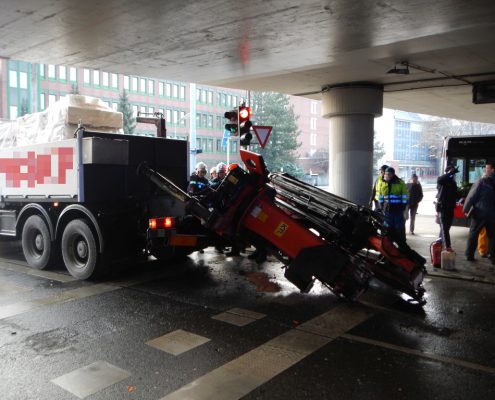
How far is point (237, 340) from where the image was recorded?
17.0 ft

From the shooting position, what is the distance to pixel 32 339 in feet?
17.1

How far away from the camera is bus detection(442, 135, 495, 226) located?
14.6m

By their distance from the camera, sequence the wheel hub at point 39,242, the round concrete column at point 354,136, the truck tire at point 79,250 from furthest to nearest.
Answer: the round concrete column at point 354,136 → the wheel hub at point 39,242 → the truck tire at point 79,250

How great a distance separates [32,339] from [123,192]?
11.4 ft

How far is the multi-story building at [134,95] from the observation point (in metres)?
51.7

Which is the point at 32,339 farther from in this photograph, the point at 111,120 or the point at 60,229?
the point at 111,120

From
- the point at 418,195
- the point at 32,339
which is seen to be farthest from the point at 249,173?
the point at 418,195

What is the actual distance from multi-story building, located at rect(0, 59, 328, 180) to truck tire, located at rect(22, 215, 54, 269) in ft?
116

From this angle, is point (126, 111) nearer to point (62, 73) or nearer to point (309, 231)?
point (62, 73)

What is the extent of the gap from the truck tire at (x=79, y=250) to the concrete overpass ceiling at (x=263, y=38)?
134 inches

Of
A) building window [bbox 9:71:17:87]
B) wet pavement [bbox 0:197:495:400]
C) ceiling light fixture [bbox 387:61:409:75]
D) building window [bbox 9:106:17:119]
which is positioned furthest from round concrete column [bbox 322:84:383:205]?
building window [bbox 9:71:17:87]

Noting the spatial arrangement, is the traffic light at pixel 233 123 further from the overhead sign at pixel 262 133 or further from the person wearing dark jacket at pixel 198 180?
the person wearing dark jacket at pixel 198 180

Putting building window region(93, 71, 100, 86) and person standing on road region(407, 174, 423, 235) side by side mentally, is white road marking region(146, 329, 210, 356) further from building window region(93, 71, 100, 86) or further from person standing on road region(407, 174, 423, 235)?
building window region(93, 71, 100, 86)

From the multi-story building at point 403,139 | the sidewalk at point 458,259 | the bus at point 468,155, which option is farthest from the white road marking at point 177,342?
the multi-story building at point 403,139
